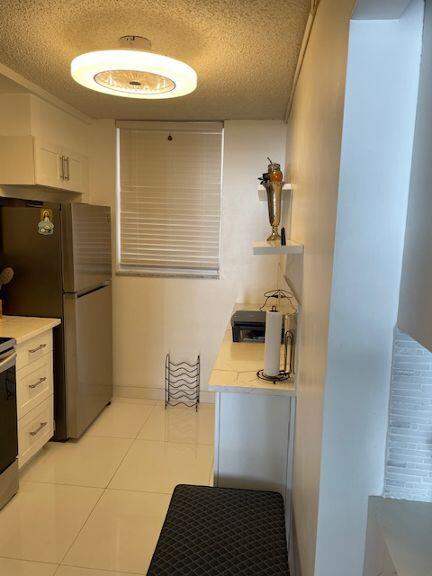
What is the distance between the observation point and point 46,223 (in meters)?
2.70

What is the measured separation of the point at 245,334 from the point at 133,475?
1.12m

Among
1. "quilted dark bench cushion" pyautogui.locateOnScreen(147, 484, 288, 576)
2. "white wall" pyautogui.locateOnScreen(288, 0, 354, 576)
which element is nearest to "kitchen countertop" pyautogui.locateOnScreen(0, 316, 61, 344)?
"quilted dark bench cushion" pyautogui.locateOnScreen(147, 484, 288, 576)

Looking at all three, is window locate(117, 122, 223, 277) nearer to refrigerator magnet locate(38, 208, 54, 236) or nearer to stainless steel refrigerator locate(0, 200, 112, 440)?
stainless steel refrigerator locate(0, 200, 112, 440)

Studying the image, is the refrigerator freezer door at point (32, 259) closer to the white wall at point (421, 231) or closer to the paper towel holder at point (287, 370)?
the paper towel holder at point (287, 370)

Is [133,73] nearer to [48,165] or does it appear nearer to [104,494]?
[48,165]

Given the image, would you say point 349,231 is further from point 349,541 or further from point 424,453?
point 349,541

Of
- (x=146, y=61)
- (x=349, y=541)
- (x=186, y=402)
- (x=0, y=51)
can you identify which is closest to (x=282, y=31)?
(x=146, y=61)

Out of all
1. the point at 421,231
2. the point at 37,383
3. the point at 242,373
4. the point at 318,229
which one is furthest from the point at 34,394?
the point at 421,231

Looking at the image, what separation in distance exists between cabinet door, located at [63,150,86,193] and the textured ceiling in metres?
0.49

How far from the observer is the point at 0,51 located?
2086 mm

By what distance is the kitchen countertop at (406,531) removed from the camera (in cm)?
78

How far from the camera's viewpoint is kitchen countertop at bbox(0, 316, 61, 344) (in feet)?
7.73

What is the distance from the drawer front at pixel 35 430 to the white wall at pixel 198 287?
96 centimetres

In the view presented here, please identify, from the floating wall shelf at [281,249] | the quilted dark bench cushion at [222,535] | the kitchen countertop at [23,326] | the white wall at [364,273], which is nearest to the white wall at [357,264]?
the white wall at [364,273]
